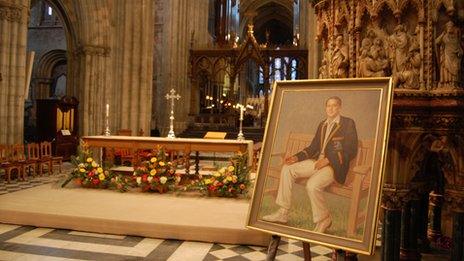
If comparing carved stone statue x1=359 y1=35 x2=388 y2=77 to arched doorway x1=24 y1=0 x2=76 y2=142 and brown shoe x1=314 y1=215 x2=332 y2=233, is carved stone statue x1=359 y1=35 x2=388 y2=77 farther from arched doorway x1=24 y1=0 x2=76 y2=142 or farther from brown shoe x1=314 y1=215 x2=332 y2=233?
arched doorway x1=24 y1=0 x2=76 y2=142

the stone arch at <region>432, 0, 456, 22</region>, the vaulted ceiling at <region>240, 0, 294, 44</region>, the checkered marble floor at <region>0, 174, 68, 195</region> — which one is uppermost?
the vaulted ceiling at <region>240, 0, 294, 44</region>

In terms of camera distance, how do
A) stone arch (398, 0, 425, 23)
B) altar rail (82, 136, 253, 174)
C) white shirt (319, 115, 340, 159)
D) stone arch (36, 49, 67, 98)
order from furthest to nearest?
stone arch (36, 49, 67, 98), altar rail (82, 136, 253, 174), stone arch (398, 0, 425, 23), white shirt (319, 115, 340, 159)

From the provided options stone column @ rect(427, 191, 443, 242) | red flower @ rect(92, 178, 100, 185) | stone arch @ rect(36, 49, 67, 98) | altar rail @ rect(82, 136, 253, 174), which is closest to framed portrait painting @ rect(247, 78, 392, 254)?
stone column @ rect(427, 191, 443, 242)

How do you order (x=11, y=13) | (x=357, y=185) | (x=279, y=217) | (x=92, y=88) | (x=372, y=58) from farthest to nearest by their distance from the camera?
(x=92, y=88) → (x=11, y=13) → (x=372, y=58) → (x=279, y=217) → (x=357, y=185)

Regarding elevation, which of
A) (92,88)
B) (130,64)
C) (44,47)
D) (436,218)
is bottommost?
(436,218)

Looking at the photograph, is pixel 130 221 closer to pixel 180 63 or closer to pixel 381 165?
pixel 381 165

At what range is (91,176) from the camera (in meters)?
7.52

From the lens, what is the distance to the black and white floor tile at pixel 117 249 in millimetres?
4309

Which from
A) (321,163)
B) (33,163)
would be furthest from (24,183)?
(321,163)

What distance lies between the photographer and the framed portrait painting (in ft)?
7.79

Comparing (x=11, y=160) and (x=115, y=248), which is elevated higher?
(x=11, y=160)

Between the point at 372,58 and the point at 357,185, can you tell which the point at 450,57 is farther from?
the point at 357,185

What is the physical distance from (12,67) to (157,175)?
6188mm

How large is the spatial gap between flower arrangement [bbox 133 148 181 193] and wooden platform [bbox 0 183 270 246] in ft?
1.04
